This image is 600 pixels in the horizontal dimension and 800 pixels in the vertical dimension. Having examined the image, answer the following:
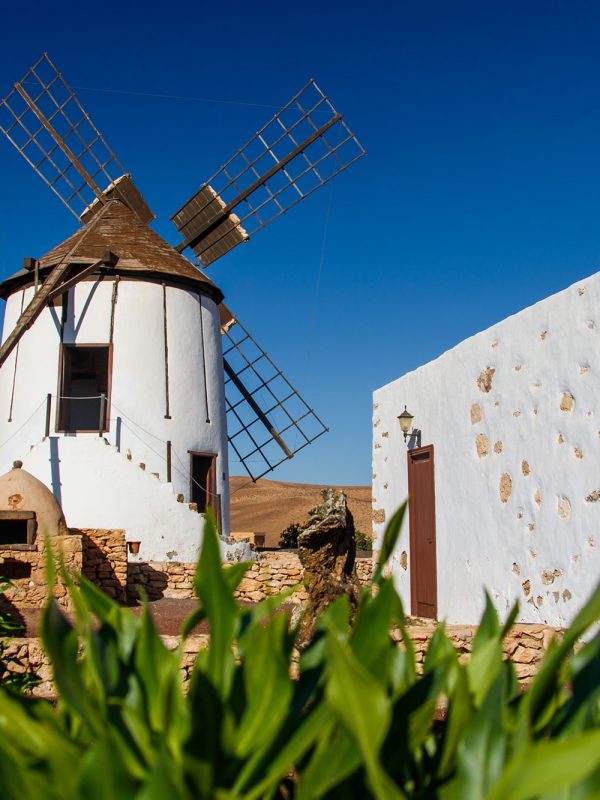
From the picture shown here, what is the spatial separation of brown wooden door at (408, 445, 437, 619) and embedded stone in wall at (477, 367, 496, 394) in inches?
39.5

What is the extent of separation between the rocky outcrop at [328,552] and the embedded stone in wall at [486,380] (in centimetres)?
149

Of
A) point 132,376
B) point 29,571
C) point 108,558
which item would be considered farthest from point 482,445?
point 132,376

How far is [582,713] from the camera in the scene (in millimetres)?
1366

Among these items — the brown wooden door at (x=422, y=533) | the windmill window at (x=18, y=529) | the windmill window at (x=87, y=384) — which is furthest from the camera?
the windmill window at (x=87, y=384)

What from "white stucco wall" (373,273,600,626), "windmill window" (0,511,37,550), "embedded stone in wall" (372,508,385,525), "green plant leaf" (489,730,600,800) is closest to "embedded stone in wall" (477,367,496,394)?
"white stucco wall" (373,273,600,626)

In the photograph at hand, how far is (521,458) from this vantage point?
19.9ft

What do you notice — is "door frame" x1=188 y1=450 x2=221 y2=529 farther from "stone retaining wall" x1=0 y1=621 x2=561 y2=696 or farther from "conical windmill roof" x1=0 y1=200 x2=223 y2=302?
"stone retaining wall" x1=0 y1=621 x2=561 y2=696

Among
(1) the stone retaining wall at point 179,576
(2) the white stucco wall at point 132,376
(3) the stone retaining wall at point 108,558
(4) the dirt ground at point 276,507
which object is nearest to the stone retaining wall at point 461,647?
(3) the stone retaining wall at point 108,558

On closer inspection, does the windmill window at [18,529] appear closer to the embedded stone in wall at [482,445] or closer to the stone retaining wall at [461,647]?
the stone retaining wall at [461,647]

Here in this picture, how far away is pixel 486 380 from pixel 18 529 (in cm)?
783

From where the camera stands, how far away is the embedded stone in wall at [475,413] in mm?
6695

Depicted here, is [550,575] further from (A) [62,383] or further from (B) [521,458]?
(A) [62,383]

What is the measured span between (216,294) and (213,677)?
15167 millimetres

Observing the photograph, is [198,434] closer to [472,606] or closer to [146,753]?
[472,606]
